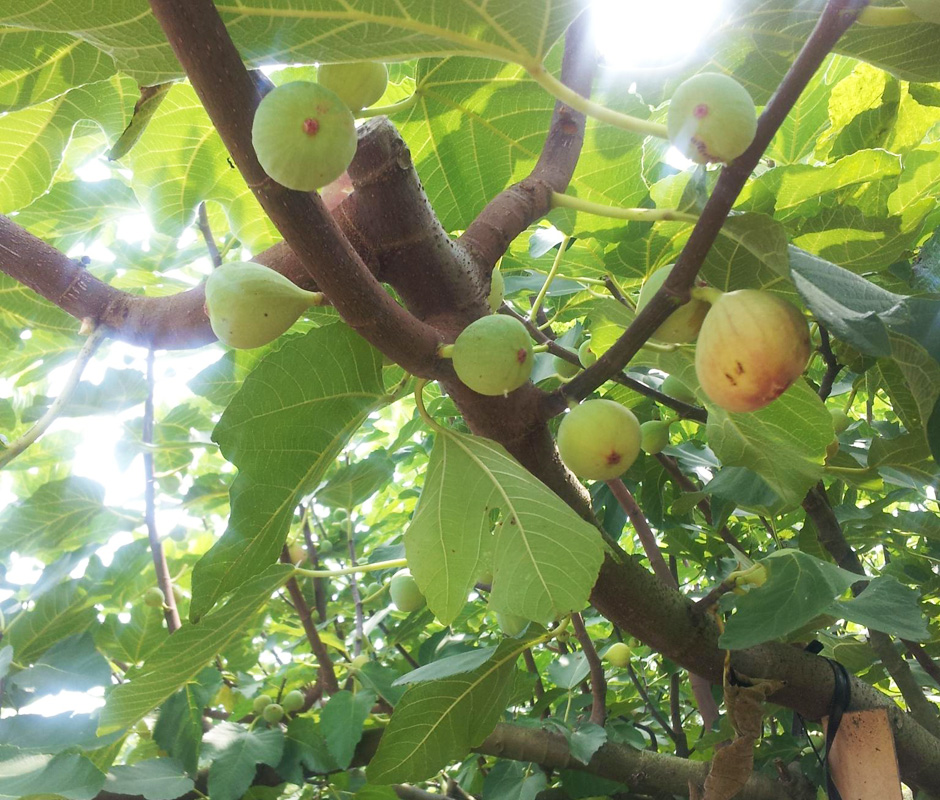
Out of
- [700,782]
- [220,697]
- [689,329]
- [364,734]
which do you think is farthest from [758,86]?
[220,697]

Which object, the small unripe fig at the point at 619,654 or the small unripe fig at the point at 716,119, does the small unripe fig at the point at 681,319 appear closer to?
the small unripe fig at the point at 716,119

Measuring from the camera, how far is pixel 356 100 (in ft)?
2.99

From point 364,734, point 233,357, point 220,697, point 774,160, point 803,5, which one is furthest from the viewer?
point 220,697

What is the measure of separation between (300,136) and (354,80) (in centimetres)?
29

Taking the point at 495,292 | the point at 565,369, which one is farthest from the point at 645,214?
the point at 565,369

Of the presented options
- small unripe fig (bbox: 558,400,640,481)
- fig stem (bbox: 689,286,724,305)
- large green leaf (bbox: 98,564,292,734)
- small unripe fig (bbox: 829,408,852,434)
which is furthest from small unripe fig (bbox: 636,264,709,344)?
small unripe fig (bbox: 829,408,852,434)

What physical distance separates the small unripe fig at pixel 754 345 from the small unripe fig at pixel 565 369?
0.90 metres

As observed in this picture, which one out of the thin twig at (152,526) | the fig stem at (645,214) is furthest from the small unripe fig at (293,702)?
the fig stem at (645,214)

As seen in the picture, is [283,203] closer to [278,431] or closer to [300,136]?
[300,136]

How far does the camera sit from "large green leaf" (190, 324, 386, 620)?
1.11 meters

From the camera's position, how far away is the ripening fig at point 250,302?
0.83m

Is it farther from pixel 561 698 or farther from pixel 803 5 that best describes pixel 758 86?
pixel 561 698

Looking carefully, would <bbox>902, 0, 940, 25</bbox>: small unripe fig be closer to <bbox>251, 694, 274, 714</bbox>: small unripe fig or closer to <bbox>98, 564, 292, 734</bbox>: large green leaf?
<bbox>98, 564, 292, 734</bbox>: large green leaf

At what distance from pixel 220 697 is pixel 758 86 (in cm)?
282
